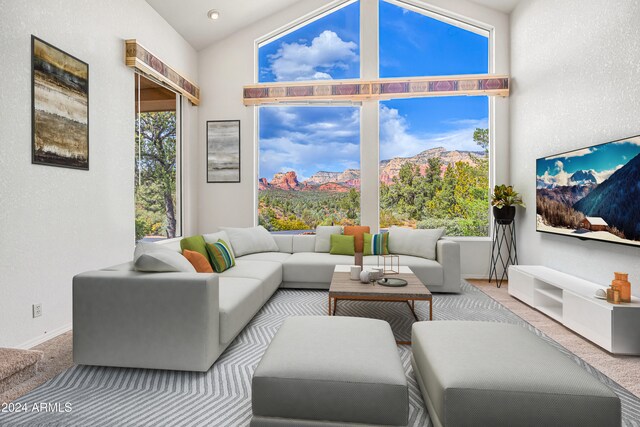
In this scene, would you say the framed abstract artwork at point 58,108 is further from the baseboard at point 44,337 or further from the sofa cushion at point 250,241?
the sofa cushion at point 250,241

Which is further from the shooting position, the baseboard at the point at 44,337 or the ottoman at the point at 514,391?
the baseboard at the point at 44,337

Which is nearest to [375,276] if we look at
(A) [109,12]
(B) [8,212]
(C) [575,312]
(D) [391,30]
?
(C) [575,312]

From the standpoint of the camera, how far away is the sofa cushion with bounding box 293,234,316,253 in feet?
15.3

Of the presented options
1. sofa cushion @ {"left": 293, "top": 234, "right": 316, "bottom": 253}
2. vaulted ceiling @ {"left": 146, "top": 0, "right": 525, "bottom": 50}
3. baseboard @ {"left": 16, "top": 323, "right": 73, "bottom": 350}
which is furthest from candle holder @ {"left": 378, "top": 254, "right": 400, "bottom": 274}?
vaulted ceiling @ {"left": 146, "top": 0, "right": 525, "bottom": 50}

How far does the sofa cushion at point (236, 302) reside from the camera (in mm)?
2186

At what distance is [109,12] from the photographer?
10.8ft

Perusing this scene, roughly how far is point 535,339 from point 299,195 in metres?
3.92

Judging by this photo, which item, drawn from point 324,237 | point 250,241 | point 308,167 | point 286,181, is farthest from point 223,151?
point 324,237

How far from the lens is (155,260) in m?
2.13

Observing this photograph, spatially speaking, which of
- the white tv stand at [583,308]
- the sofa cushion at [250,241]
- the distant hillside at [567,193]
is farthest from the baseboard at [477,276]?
the sofa cushion at [250,241]

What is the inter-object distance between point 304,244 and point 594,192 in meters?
3.20

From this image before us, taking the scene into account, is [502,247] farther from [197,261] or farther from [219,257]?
[197,261]

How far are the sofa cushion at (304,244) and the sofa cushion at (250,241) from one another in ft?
0.89

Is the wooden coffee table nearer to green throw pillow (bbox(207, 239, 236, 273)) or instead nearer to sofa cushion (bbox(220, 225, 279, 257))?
green throw pillow (bbox(207, 239, 236, 273))
